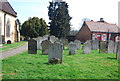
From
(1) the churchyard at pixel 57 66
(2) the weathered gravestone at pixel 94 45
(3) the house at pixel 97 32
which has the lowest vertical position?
(1) the churchyard at pixel 57 66

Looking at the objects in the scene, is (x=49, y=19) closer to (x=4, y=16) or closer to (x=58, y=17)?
(x=58, y=17)

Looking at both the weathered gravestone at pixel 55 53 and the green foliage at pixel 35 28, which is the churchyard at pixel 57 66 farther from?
the green foliage at pixel 35 28

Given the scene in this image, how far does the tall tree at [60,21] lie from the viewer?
1697 inches

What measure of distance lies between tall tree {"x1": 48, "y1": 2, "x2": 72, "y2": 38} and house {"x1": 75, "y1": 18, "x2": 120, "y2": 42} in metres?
4.28

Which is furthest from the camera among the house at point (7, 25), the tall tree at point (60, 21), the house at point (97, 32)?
the tall tree at point (60, 21)

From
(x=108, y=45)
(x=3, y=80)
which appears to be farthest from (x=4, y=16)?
(x=3, y=80)

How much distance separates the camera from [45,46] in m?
13.3

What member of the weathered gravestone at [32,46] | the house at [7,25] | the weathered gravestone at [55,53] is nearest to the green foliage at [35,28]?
the house at [7,25]

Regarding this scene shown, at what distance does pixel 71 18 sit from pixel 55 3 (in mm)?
7027

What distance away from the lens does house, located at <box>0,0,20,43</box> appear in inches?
1025

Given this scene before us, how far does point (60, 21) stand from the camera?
144ft

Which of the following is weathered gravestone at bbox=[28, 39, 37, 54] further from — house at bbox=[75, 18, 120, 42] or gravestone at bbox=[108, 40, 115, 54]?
house at bbox=[75, 18, 120, 42]

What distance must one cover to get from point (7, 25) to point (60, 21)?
17847 millimetres

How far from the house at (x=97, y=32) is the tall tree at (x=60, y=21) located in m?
4.28
